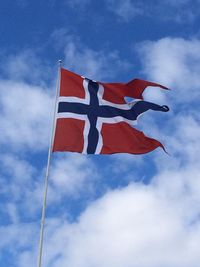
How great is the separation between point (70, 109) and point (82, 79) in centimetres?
178

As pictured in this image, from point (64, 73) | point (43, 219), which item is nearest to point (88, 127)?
point (64, 73)

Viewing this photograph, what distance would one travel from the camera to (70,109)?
26.9 m

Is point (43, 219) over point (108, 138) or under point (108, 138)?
under

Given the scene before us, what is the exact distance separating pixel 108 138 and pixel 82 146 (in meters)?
1.56

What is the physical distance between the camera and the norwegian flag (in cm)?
2598

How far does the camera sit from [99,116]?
90.5 ft

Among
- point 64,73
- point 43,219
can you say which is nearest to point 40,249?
point 43,219

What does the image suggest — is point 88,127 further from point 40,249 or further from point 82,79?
point 40,249

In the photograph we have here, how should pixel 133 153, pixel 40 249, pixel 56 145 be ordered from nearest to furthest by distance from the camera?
pixel 40 249
pixel 56 145
pixel 133 153

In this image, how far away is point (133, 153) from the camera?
26641 mm

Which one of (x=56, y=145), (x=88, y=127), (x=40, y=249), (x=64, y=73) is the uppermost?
(x=64, y=73)

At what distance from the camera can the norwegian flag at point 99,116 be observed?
85.3 ft

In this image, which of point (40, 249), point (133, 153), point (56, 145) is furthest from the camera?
point (133, 153)

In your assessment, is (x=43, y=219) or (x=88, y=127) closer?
(x=43, y=219)
